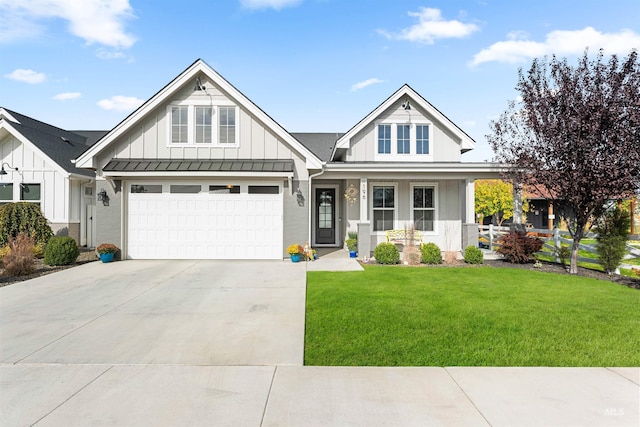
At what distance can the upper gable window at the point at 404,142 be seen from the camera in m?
14.2

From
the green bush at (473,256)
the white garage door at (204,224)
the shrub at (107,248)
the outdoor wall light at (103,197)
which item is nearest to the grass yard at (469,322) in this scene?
the green bush at (473,256)

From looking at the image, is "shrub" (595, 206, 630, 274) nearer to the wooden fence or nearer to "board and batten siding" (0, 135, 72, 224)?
the wooden fence

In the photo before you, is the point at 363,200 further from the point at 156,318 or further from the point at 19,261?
the point at 19,261

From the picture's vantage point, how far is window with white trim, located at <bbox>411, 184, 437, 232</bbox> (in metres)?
14.3

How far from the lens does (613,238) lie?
32.1 ft

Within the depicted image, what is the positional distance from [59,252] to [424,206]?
12896 millimetres

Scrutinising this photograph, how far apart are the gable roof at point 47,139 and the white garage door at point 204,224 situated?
3871mm

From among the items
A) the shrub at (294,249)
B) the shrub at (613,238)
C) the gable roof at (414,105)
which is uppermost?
the gable roof at (414,105)

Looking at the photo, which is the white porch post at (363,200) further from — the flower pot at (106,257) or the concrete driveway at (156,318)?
the flower pot at (106,257)

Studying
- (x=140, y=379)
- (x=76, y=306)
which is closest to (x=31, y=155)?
(x=76, y=306)

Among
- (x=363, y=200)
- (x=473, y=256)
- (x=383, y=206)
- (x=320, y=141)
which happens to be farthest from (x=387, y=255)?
(x=320, y=141)

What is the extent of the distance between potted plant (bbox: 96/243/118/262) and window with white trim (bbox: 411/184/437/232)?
11022 mm

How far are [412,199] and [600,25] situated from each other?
25.4 feet

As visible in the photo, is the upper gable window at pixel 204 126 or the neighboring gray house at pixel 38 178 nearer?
the upper gable window at pixel 204 126
